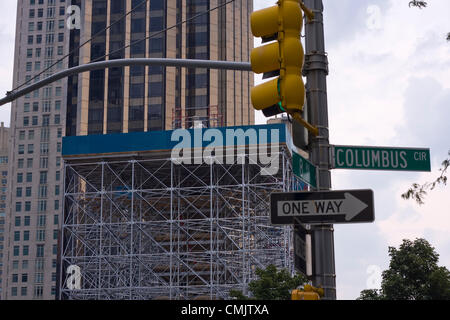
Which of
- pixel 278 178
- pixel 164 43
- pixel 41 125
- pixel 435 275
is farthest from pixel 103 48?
pixel 435 275

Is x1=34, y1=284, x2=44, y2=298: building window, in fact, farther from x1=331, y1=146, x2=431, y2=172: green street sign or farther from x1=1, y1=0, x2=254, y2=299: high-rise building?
x1=331, y1=146, x2=431, y2=172: green street sign

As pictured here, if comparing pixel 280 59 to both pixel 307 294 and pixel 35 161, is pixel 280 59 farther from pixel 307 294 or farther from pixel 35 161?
pixel 35 161

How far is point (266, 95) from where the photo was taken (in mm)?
6832

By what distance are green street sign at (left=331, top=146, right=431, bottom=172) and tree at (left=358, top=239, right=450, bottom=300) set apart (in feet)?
129

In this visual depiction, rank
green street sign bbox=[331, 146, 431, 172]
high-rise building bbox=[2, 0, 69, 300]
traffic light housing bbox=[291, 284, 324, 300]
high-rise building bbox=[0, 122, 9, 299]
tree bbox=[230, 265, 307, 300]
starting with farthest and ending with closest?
1. high-rise building bbox=[0, 122, 9, 299]
2. high-rise building bbox=[2, 0, 69, 300]
3. tree bbox=[230, 265, 307, 300]
4. green street sign bbox=[331, 146, 431, 172]
5. traffic light housing bbox=[291, 284, 324, 300]

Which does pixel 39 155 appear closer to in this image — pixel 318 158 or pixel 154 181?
pixel 154 181

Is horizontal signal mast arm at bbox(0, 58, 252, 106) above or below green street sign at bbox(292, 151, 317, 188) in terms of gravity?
above

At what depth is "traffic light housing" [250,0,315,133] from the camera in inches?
264

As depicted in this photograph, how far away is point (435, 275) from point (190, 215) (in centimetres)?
2554

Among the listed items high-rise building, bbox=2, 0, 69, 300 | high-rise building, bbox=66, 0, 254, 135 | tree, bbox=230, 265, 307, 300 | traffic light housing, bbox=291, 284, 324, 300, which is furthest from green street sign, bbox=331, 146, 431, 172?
high-rise building, bbox=2, 0, 69, 300

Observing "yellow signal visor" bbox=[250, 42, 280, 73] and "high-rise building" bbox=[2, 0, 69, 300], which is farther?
"high-rise building" bbox=[2, 0, 69, 300]

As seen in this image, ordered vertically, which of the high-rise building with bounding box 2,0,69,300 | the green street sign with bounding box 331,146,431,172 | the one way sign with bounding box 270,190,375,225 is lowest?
the one way sign with bounding box 270,190,375,225

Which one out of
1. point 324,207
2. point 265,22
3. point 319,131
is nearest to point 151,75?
point 319,131

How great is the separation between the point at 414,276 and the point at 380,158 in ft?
138
